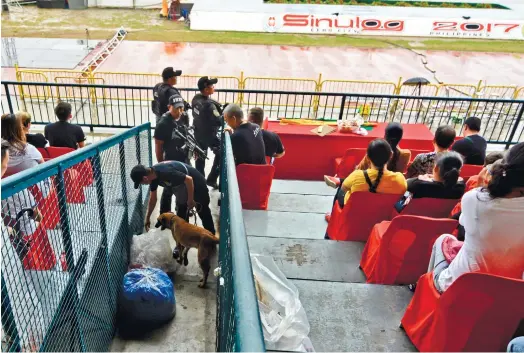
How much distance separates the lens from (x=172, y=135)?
5.32 metres

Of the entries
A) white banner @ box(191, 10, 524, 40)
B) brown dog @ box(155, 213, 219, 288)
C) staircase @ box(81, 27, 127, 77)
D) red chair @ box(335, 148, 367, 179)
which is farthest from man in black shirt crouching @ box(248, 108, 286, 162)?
white banner @ box(191, 10, 524, 40)

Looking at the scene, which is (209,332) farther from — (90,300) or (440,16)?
(440,16)

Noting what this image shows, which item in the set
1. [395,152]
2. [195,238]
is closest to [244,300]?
[195,238]

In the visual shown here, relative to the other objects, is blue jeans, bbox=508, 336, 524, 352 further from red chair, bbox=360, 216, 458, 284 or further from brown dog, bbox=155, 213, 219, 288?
brown dog, bbox=155, 213, 219, 288

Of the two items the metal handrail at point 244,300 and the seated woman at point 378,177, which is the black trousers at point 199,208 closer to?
the seated woman at point 378,177

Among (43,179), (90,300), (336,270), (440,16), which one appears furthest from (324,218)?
(440,16)

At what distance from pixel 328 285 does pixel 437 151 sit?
2.11 meters

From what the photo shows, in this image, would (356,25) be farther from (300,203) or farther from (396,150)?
(396,150)

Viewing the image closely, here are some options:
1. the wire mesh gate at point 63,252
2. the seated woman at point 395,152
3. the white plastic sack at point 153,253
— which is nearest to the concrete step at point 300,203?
the seated woman at point 395,152

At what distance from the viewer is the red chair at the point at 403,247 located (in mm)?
3111

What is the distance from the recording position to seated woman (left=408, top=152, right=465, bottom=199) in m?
3.44

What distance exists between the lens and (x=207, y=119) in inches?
230

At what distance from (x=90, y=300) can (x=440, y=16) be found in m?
28.8

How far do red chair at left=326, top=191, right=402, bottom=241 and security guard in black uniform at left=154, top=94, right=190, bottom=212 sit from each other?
7.45 feet
